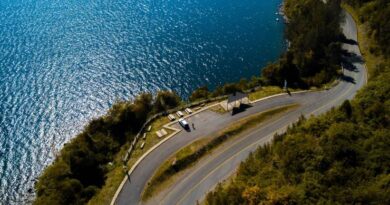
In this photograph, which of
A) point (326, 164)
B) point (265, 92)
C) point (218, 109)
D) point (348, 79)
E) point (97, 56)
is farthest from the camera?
point (97, 56)

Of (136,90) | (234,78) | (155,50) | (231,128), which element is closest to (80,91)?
(136,90)

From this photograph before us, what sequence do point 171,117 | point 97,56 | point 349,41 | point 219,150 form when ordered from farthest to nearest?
point 97,56
point 349,41
point 171,117
point 219,150

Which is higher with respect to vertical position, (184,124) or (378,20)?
(184,124)

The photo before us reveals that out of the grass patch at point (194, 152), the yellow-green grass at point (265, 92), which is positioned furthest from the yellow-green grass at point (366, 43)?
the grass patch at point (194, 152)

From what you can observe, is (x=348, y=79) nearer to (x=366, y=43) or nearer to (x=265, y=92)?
(x=265, y=92)

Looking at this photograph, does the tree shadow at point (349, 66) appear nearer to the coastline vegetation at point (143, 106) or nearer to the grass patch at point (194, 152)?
the coastline vegetation at point (143, 106)

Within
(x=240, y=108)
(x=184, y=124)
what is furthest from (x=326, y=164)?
(x=184, y=124)
